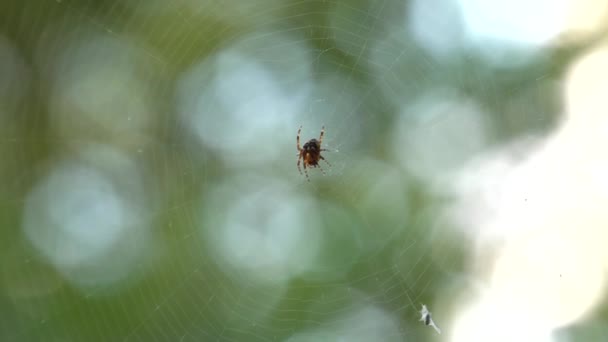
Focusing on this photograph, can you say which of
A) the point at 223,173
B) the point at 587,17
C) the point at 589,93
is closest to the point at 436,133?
the point at 589,93

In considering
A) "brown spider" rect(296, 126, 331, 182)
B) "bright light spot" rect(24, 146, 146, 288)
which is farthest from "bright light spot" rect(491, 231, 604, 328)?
"bright light spot" rect(24, 146, 146, 288)

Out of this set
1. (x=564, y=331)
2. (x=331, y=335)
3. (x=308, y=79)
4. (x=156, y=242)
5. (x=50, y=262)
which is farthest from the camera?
(x=308, y=79)

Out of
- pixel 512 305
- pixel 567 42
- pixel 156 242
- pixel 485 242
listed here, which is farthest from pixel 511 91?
pixel 156 242

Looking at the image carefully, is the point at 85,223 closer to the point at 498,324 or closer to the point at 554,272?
the point at 498,324

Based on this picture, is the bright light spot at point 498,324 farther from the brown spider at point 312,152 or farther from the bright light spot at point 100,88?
the bright light spot at point 100,88

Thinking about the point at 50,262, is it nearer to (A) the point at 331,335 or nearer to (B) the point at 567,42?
(A) the point at 331,335

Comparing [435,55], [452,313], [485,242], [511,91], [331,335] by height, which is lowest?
[331,335]
